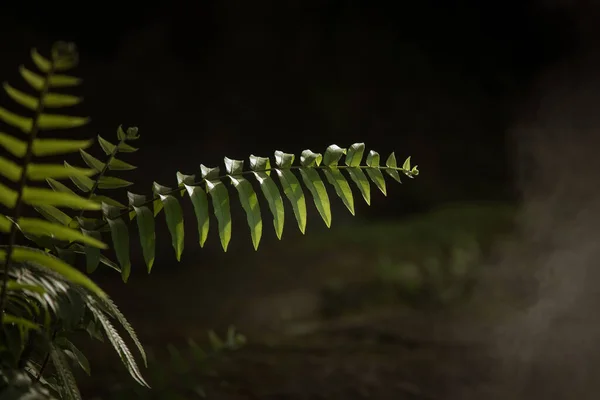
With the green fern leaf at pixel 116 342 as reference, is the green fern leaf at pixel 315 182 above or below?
above

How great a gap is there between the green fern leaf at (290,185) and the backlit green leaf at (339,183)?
0.15ft

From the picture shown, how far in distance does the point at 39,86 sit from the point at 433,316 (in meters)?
2.69

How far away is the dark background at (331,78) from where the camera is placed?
13.5 feet

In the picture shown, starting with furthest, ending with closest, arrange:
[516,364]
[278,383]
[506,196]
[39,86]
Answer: [506,196] < [516,364] < [278,383] < [39,86]

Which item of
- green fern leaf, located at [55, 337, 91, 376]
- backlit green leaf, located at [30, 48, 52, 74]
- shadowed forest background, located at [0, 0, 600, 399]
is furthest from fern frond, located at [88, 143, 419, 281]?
shadowed forest background, located at [0, 0, 600, 399]

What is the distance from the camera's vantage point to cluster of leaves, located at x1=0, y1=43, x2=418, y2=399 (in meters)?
0.68

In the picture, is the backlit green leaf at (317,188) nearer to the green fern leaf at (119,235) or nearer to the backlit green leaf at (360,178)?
the backlit green leaf at (360,178)

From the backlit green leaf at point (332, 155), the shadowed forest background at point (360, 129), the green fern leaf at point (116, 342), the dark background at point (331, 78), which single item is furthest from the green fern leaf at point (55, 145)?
the dark background at point (331, 78)

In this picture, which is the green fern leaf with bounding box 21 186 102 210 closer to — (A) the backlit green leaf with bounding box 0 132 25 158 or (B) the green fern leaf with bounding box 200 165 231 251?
(A) the backlit green leaf with bounding box 0 132 25 158

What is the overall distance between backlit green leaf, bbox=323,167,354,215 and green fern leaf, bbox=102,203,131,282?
29cm

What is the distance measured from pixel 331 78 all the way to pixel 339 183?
347cm

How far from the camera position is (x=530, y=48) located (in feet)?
14.2

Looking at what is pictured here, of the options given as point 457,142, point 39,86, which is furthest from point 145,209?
point 457,142

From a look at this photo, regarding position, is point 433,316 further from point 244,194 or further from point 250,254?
point 244,194
